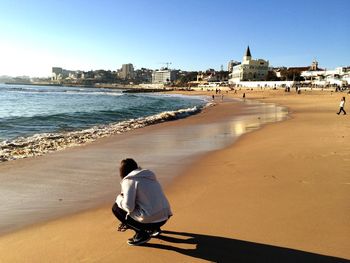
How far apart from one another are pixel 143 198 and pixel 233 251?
117 centimetres

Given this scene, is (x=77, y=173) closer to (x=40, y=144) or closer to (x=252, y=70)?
(x=40, y=144)

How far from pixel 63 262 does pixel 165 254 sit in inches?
43.2

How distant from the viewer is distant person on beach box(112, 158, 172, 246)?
4.15 metres

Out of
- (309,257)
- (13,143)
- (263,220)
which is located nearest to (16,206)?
(263,220)

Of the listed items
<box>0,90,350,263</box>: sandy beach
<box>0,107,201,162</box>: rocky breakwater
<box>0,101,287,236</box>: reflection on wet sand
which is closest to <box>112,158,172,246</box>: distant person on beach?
<box>0,90,350,263</box>: sandy beach

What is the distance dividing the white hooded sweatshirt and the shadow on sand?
1.24 feet

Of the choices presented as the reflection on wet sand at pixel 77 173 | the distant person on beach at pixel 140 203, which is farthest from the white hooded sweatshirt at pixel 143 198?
the reflection on wet sand at pixel 77 173

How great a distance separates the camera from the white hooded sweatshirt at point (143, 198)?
4141 millimetres

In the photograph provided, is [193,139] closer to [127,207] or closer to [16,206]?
[16,206]

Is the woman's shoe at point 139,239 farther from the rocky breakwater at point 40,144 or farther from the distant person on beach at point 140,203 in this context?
the rocky breakwater at point 40,144

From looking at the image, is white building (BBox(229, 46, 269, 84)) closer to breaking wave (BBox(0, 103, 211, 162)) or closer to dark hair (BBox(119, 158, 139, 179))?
breaking wave (BBox(0, 103, 211, 162))

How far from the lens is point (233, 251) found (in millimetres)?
4148

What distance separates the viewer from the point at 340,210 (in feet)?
17.5

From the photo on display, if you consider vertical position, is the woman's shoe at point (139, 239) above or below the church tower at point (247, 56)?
below
